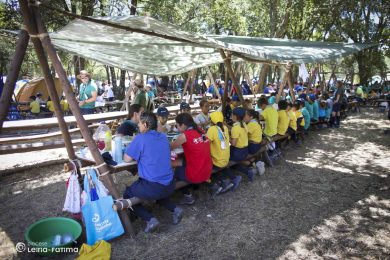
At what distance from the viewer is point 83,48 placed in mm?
5441

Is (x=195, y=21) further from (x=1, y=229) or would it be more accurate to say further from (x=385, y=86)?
(x=1, y=229)

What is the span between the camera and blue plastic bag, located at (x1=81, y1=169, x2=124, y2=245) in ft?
11.5

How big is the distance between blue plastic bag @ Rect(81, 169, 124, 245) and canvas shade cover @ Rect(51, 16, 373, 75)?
2.29 meters

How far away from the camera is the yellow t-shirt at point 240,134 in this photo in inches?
219

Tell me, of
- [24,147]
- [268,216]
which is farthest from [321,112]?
[24,147]

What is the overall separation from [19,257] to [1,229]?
0.86 meters

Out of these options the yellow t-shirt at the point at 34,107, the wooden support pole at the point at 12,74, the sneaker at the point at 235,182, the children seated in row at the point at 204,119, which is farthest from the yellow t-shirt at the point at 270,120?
the yellow t-shirt at the point at 34,107

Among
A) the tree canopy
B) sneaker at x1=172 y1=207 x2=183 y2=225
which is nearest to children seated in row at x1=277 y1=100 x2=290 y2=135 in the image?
sneaker at x1=172 y1=207 x2=183 y2=225

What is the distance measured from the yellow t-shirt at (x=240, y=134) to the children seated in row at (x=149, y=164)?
6.10 ft

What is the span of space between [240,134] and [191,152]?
4.55 ft

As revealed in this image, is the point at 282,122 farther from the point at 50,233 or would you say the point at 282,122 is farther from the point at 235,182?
the point at 50,233

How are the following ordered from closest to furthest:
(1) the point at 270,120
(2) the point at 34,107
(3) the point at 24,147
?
(3) the point at 24,147
(1) the point at 270,120
(2) the point at 34,107

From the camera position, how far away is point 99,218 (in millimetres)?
3582

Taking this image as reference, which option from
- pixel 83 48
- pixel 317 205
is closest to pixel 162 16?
pixel 83 48
